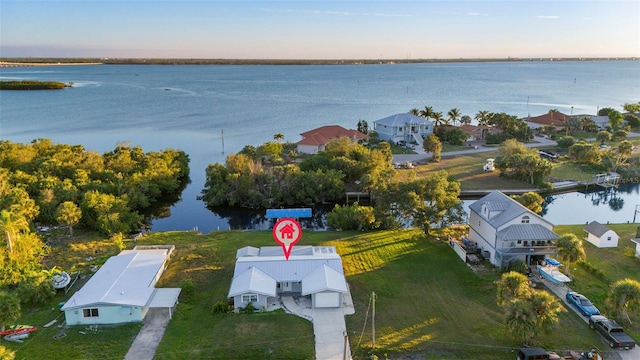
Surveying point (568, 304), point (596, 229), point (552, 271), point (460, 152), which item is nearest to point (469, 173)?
point (460, 152)

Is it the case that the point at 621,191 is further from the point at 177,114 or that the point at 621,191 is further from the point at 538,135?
the point at 177,114

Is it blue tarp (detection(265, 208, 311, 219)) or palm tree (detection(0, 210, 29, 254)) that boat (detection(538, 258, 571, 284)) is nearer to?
blue tarp (detection(265, 208, 311, 219))

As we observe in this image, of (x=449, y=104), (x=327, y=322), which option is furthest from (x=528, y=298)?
(x=449, y=104)

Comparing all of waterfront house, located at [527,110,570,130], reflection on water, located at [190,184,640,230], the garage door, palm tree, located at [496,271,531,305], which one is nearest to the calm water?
reflection on water, located at [190,184,640,230]

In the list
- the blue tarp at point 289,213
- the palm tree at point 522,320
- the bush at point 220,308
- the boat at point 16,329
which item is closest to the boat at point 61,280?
the boat at point 16,329

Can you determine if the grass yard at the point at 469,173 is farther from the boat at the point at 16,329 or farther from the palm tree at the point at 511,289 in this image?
the boat at the point at 16,329
